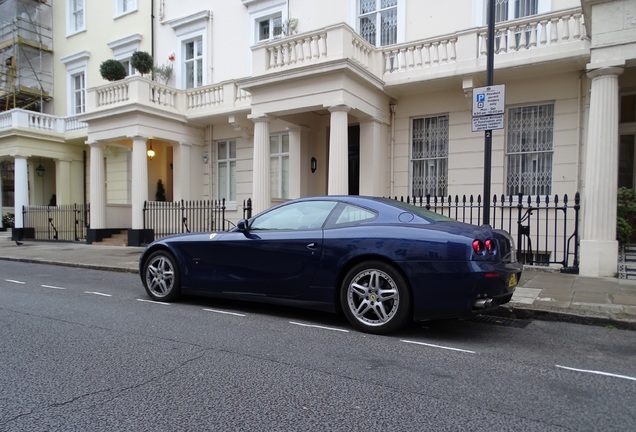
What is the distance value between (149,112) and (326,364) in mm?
12632

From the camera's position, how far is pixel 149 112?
1430 centimetres

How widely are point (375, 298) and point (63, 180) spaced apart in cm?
1935

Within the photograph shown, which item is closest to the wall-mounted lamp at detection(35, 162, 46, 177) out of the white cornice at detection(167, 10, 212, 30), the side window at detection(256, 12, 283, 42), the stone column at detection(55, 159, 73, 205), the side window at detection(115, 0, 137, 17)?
the stone column at detection(55, 159, 73, 205)

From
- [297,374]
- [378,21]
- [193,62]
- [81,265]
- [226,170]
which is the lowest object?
[81,265]

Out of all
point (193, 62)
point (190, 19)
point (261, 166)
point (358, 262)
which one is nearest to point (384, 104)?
point (261, 166)

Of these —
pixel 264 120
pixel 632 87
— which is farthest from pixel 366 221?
pixel 632 87

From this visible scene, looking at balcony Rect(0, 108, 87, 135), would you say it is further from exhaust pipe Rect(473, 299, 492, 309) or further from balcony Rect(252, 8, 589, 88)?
exhaust pipe Rect(473, 299, 492, 309)

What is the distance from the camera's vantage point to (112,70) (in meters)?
15.4

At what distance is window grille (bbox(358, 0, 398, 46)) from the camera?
12391 mm

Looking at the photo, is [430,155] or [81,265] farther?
[430,155]

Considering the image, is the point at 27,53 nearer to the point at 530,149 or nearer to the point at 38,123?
the point at 38,123

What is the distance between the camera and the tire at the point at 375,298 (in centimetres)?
461

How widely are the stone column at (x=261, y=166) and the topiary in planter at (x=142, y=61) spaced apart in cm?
681

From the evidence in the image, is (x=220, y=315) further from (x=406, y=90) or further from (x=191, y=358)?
(x=406, y=90)
